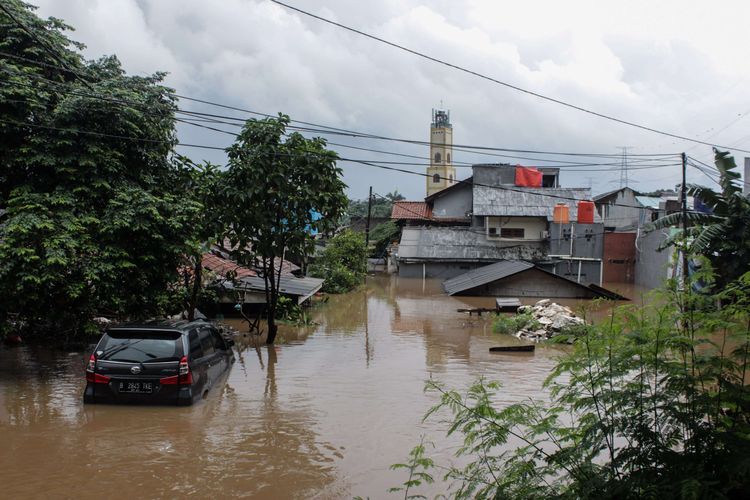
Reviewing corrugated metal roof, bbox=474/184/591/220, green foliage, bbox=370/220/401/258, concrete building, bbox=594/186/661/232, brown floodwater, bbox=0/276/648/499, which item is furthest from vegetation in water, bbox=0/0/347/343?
green foliage, bbox=370/220/401/258

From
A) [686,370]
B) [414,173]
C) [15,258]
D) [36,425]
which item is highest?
[414,173]

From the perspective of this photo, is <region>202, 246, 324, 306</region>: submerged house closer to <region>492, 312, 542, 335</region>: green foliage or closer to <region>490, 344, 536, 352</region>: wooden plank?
<region>492, 312, 542, 335</region>: green foliage

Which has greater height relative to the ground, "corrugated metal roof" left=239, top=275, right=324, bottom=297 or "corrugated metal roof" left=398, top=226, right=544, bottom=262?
"corrugated metal roof" left=398, top=226, right=544, bottom=262

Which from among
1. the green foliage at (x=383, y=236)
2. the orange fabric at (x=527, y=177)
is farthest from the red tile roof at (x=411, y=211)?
the orange fabric at (x=527, y=177)

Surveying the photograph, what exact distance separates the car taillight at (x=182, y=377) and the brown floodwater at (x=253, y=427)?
526mm

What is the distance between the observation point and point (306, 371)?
1367cm

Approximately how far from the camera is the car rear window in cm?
888

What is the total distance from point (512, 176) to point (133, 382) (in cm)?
4353

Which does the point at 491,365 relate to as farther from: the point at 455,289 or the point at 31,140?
the point at 455,289

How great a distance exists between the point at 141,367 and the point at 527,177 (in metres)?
43.9

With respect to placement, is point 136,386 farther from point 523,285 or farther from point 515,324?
point 523,285

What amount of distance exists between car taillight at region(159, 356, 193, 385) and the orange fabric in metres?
42.9

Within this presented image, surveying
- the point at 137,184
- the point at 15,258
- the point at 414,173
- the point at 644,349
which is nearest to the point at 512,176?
the point at 414,173

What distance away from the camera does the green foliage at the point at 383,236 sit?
5522cm
